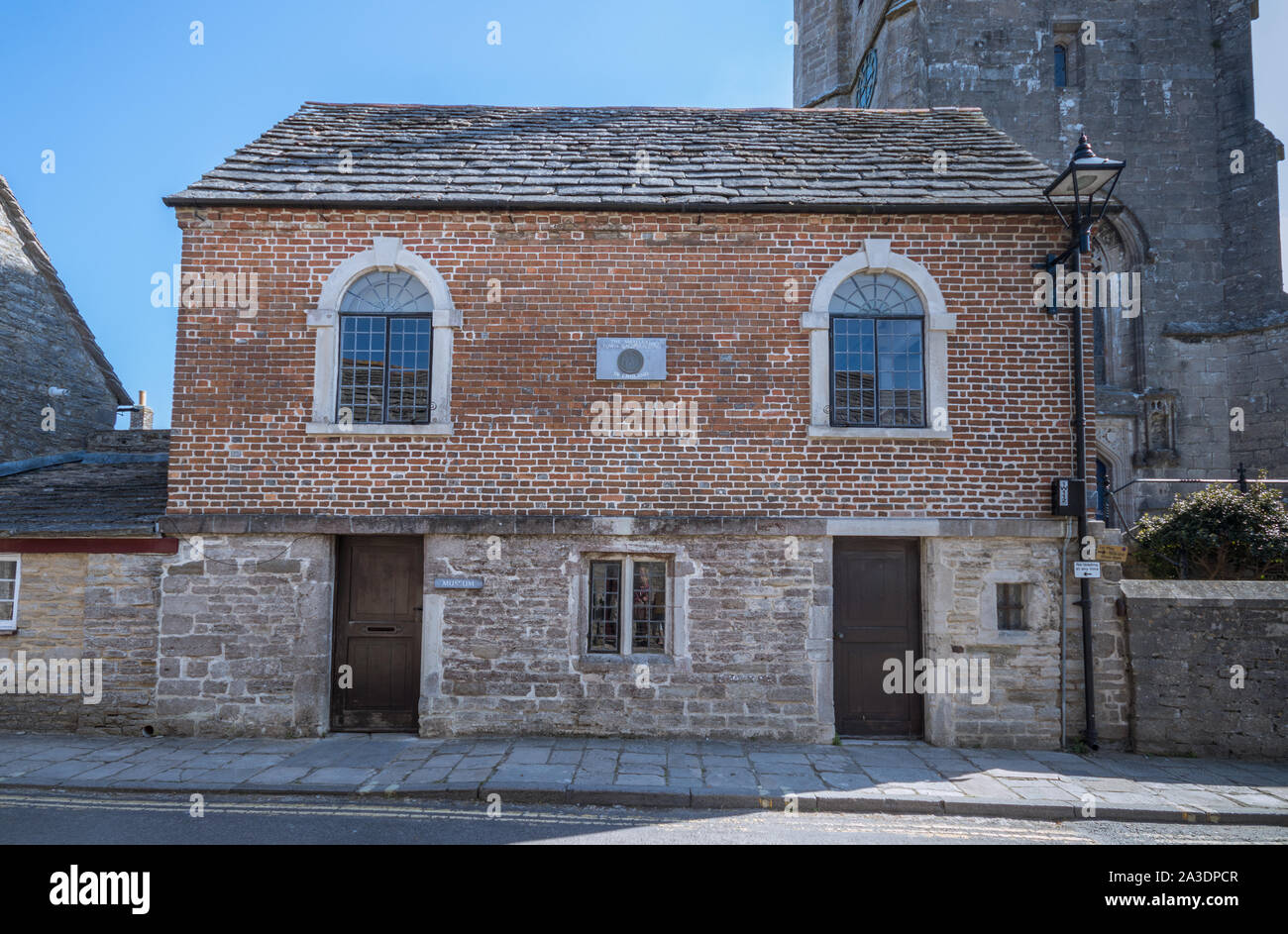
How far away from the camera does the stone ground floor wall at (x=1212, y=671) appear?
8188 millimetres

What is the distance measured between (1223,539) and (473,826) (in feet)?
31.5

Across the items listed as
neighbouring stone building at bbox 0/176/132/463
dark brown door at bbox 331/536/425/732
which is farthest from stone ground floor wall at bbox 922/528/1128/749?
neighbouring stone building at bbox 0/176/132/463

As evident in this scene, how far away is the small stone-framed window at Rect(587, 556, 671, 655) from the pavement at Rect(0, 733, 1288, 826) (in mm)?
1085

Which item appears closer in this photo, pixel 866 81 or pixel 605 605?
pixel 605 605

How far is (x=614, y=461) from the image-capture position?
880 centimetres

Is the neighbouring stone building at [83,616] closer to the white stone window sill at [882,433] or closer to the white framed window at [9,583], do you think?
the white framed window at [9,583]

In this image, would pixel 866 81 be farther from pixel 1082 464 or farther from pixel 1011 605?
pixel 1011 605

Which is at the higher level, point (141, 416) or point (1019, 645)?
point (141, 416)

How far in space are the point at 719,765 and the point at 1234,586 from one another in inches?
243

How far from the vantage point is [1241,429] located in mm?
16094

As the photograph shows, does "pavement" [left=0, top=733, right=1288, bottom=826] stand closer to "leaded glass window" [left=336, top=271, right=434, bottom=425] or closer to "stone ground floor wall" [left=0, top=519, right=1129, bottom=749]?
"stone ground floor wall" [left=0, top=519, right=1129, bottom=749]

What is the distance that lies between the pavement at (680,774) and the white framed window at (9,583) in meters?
1.42

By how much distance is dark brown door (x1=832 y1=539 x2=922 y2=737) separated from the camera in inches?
348

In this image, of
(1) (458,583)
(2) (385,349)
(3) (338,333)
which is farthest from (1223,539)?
(3) (338,333)
